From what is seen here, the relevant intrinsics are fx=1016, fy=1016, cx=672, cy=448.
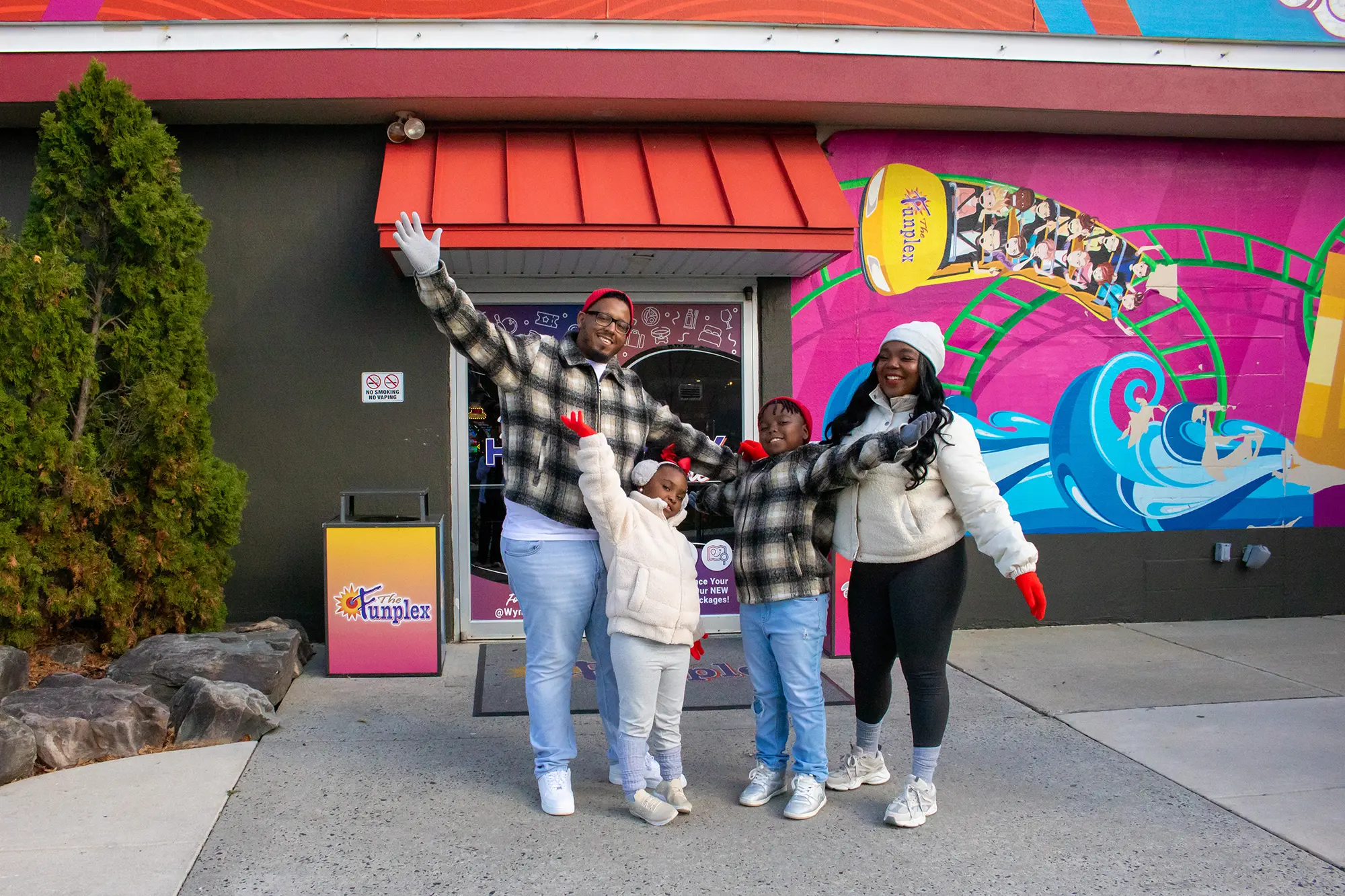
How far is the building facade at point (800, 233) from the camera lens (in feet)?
18.9

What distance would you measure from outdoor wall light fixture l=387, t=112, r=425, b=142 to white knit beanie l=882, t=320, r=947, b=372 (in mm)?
3638

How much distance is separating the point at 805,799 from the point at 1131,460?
4.33 m

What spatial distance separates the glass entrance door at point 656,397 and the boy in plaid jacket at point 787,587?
265cm

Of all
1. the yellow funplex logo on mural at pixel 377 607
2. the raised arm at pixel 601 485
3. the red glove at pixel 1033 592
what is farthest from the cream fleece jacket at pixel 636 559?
the yellow funplex logo on mural at pixel 377 607

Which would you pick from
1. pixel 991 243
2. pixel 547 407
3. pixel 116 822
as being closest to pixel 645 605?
pixel 547 407

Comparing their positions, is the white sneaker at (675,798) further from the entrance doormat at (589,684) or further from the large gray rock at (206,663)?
the large gray rock at (206,663)

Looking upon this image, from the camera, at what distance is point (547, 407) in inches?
144

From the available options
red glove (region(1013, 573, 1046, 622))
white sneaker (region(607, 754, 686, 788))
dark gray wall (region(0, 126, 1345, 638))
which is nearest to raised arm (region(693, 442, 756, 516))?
white sneaker (region(607, 754, 686, 788))

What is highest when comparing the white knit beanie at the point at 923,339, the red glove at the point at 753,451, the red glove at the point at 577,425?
the white knit beanie at the point at 923,339

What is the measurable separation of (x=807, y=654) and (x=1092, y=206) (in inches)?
181

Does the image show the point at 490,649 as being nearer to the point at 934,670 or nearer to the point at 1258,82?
the point at 934,670

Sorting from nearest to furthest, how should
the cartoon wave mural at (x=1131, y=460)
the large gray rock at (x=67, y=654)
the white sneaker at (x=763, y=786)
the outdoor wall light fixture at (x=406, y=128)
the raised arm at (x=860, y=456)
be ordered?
the raised arm at (x=860, y=456), the white sneaker at (x=763, y=786), the large gray rock at (x=67, y=654), the outdoor wall light fixture at (x=406, y=128), the cartoon wave mural at (x=1131, y=460)

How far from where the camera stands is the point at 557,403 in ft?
12.1

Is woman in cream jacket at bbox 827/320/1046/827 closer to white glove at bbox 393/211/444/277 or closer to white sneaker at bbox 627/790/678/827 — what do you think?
white sneaker at bbox 627/790/678/827
